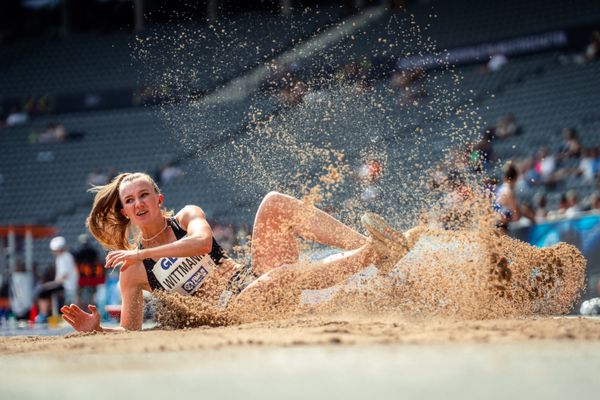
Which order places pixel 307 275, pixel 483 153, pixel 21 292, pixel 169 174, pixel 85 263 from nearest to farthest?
pixel 307 275 < pixel 483 153 < pixel 21 292 < pixel 85 263 < pixel 169 174

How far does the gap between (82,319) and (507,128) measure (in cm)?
1228

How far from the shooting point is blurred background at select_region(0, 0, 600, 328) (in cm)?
1412

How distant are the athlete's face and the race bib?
11.3 inches

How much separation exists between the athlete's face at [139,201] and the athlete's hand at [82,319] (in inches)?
24.3

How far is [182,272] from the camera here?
548cm

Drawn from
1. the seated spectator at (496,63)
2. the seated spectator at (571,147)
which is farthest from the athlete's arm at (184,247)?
the seated spectator at (496,63)

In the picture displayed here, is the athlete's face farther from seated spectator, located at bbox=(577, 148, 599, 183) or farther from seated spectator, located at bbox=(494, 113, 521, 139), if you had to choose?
seated spectator, located at bbox=(494, 113, 521, 139)

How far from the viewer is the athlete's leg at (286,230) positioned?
546 centimetres

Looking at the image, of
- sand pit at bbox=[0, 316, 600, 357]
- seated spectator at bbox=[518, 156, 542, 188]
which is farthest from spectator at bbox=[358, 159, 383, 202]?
seated spectator at bbox=[518, 156, 542, 188]

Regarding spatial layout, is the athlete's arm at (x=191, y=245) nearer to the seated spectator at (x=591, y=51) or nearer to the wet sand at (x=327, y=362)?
the wet sand at (x=327, y=362)

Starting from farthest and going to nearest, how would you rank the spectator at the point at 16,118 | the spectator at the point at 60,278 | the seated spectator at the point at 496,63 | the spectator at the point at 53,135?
the spectator at the point at 16,118 < the spectator at the point at 53,135 < the seated spectator at the point at 496,63 < the spectator at the point at 60,278

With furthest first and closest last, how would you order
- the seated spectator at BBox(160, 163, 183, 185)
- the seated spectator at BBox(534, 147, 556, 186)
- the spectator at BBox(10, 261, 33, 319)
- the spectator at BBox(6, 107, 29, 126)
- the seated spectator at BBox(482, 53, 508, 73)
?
1. the spectator at BBox(6, 107, 29, 126)
2. the seated spectator at BBox(160, 163, 183, 185)
3. the seated spectator at BBox(482, 53, 508, 73)
4. the seated spectator at BBox(534, 147, 556, 186)
5. the spectator at BBox(10, 261, 33, 319)

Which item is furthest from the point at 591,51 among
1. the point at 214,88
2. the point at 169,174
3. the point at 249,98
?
the point at 169,174

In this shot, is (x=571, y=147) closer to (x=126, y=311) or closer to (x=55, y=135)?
(x=126, y=311)
